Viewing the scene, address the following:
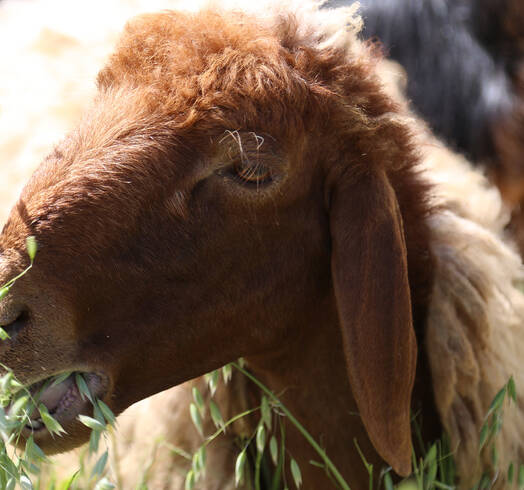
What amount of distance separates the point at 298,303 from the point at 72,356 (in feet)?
2.40

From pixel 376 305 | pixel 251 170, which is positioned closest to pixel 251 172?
pixel 251 170

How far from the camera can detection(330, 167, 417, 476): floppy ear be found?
2436 millimetres

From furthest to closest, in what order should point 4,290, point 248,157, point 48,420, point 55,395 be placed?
1. point 248,157
2. point 55,395
3. point 48,420
4. point 4,290

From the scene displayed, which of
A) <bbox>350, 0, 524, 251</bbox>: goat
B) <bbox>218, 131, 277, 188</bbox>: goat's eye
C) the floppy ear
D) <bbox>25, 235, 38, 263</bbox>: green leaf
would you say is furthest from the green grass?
<bbox>350, 0, 524, 251</bbox>: goat

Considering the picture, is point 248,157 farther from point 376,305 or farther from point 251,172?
point 376,305

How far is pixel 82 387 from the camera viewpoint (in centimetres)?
221

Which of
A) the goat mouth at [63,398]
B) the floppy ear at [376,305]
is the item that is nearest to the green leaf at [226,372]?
the floppy ear at [376,305]

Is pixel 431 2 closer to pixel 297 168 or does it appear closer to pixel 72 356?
pixel 297 168

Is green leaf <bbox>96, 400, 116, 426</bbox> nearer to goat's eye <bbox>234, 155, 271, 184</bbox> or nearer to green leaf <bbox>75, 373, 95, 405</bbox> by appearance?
green leaf <bbox>75, 373, 95, 405</bbox>

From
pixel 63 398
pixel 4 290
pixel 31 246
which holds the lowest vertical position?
pixel 63 398

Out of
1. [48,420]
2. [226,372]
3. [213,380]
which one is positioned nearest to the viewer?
[48,420]

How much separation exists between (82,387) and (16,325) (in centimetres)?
24

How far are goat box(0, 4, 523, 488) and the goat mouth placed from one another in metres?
0.01

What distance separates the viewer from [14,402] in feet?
6.95
